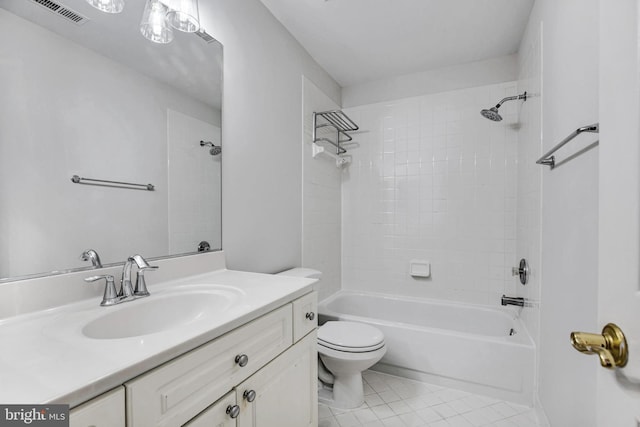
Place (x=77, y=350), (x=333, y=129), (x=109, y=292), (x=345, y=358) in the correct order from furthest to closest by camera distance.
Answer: (x=333, y=129) < (x=345, y=358) < (x=109, y=292) < (x=77, y=350)

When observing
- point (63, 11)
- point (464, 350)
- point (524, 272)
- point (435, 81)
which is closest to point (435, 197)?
point (524, 272)

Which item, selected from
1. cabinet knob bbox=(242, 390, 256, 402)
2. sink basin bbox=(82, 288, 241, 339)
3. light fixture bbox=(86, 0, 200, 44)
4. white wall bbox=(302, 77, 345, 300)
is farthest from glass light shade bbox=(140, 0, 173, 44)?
cabinet knob bbox=(242, 390, 256, 402)

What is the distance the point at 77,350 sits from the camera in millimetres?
616

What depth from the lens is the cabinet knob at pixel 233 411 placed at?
2.68 feet

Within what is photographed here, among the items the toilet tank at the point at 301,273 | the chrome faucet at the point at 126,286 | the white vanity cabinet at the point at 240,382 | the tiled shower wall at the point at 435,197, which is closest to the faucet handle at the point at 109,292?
the chrome faucet at the point at 126,286

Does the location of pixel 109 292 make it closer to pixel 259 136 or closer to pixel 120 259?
pixel 120 259

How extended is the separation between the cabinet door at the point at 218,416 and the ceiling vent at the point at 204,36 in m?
1.51

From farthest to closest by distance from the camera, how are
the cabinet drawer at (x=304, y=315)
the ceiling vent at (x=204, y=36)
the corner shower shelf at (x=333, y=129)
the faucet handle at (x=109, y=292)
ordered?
1. the corner shower shelf at (x=333, y=129)
2. the ceiling vent at (x=204, y=36)
3. the cabinet drawer at (x=304, y=315)
4. the faucet handle at (x=109, y=292)

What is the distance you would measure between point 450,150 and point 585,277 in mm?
1748

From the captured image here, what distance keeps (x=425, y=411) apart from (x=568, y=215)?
1349 mm

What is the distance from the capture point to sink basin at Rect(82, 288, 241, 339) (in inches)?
34.0

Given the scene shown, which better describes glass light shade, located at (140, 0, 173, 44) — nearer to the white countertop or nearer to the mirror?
the mirror

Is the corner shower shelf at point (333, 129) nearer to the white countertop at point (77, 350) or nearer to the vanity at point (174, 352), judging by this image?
the vanity at point (174, 352)

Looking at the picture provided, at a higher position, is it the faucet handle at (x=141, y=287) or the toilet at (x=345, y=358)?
the faucet handle at (x=141, y=287)
